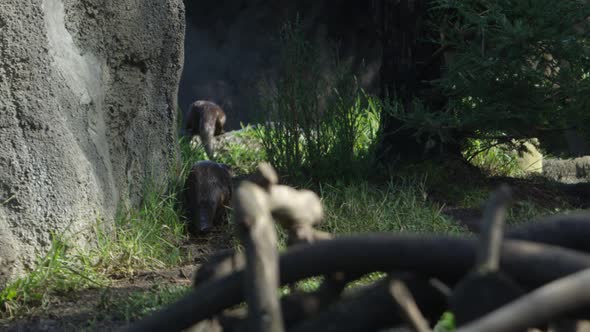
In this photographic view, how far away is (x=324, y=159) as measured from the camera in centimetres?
723

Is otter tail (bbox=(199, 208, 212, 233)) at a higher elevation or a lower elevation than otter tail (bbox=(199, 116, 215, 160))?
lower

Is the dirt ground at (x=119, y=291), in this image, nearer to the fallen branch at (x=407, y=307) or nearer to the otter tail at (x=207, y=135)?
the fallen branch at (x=407, y=307)

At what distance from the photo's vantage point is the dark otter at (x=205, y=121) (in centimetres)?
966

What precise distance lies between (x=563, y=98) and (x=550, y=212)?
988 millimetres

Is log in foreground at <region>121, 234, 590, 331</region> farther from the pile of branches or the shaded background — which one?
the shaded background

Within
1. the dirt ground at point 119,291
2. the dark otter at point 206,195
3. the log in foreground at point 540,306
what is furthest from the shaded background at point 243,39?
the log in foreground at point 540,306

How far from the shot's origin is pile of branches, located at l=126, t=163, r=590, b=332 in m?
1.12

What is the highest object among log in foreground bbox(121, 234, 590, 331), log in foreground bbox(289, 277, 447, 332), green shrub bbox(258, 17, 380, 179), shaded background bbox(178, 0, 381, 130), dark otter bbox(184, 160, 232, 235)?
shaded background bbox(178, 0, 381, 130)

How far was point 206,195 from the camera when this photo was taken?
6449 mm

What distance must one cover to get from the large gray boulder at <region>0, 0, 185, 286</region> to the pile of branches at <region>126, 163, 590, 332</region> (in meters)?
3.48

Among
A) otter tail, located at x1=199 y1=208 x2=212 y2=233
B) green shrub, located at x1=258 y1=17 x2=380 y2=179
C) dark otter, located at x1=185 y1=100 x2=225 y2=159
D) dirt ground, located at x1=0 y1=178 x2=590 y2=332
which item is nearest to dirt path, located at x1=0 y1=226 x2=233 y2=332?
dirt ground, located at x1=0 y1=178 x2=590 y2=332

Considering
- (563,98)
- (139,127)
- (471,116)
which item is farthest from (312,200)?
(563,98)

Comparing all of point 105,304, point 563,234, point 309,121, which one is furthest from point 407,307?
point 309,121

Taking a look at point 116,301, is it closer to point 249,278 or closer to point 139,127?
point 139,127
